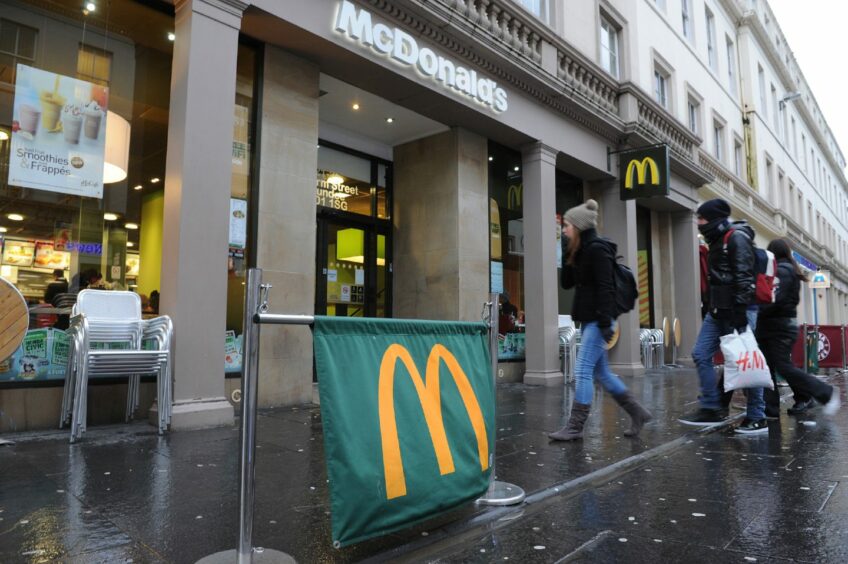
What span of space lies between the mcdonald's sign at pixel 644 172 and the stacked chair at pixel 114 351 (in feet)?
32.4

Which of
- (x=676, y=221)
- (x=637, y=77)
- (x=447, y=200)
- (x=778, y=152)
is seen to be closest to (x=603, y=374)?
(x=447, y=200)

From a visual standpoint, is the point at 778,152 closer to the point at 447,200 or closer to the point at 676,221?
the point at 676,221

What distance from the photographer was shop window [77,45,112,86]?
19.9 ft

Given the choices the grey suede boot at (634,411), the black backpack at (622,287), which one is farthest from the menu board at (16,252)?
the grey suede boot at (634,411)

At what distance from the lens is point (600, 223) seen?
42.7 feet

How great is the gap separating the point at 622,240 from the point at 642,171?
1.51 meters

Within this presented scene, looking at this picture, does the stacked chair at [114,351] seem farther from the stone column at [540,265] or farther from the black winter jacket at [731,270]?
the stone column at [540,265]

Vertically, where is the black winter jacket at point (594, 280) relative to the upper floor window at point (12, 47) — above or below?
below

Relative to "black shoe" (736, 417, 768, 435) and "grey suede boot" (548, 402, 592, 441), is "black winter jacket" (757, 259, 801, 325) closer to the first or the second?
"black shoe" (736, 417, 768, 435)

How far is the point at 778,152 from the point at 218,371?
28.5 m

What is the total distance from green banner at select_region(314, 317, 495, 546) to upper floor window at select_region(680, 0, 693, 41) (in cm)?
1855

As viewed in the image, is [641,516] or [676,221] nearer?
[641,516]

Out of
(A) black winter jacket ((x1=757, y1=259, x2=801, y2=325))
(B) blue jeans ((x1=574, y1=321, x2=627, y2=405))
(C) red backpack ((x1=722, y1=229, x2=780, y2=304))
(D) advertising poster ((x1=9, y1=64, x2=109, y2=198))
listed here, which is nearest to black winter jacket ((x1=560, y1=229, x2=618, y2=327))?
(B) blue jeans ((x1=574, y1=321, x2=627, y2=405))

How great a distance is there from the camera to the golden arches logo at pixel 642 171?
11953 mm
